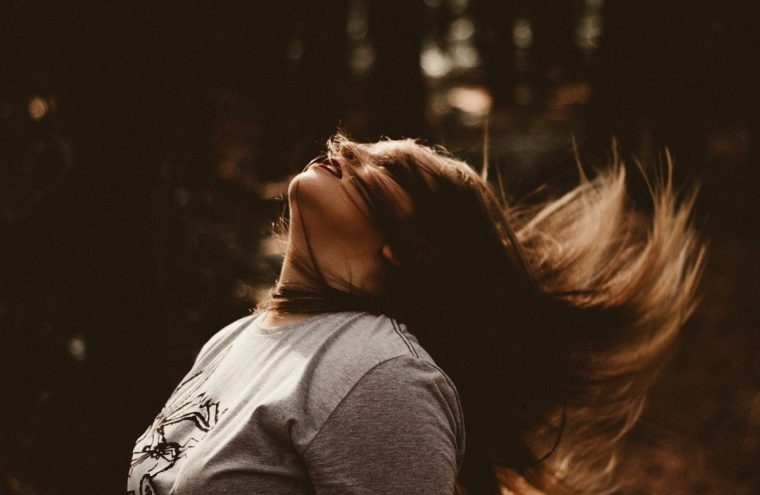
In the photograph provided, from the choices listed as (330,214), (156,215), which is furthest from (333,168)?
(156,215)

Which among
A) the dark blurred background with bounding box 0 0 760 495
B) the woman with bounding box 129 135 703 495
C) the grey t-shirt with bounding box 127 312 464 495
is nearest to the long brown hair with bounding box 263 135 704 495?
the woman with bounding box 129 135 703 495

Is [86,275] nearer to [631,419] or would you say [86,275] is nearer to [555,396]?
[555,396]

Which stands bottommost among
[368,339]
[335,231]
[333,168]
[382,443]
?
[382,443]

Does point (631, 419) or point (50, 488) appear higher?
point (631, 419)

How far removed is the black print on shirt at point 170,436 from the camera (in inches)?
64.7

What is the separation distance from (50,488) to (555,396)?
2489mm

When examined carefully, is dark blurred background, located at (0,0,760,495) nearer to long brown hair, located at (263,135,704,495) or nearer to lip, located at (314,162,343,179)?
long brown hair, located at (263,135,704,495)

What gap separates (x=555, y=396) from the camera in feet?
7.38

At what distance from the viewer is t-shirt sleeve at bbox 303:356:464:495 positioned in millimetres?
1443

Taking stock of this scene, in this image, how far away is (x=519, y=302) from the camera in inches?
82.4

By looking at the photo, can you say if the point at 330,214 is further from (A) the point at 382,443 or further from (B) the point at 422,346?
(A) the point at 382,443

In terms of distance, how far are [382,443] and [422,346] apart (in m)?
0.53

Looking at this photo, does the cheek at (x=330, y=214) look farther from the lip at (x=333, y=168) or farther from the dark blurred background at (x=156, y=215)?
the dark blurred background at (x=156, y=215)

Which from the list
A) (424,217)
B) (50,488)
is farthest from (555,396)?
(50,488)
